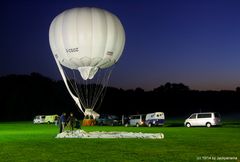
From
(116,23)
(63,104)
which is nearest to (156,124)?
(116,23)

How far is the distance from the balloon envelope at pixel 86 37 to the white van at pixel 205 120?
427 inches

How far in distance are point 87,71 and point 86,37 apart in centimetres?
460

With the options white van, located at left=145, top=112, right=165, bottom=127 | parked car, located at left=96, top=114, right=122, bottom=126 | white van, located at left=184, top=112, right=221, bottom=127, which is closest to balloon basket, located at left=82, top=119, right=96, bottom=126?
parked car, located at left=96, top=114, right=122, bottom=126

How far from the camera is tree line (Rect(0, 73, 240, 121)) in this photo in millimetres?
127500

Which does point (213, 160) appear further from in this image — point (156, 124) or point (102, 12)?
point (156, 124)

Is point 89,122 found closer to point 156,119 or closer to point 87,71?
point 156,119

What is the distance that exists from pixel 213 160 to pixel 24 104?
120m

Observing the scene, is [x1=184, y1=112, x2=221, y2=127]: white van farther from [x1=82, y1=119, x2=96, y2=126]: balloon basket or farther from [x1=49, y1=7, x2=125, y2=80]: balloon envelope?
[x1=82, y1=119, x2=96, y2=126]: balloon basket

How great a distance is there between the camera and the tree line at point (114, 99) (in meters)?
128

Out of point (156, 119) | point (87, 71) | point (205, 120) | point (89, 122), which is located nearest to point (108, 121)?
point (89, 122)

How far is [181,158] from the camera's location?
17.2m

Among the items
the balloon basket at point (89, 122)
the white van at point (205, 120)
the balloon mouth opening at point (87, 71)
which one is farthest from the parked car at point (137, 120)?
the balloon mouth opening at point (87, 71)

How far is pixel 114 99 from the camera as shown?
140 m

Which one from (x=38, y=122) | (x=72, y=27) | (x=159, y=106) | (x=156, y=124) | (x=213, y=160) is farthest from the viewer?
(x=159, y=106)
